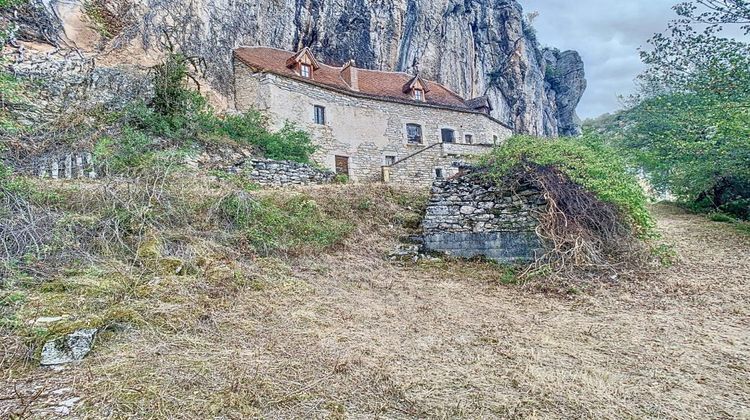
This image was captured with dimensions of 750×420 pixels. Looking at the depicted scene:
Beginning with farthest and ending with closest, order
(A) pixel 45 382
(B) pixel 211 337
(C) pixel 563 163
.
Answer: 1. (C) pixel 563 163
2. (B) pixel 211 337
3. (A) pixel 45 382

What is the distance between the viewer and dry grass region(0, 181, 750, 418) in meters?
2.15

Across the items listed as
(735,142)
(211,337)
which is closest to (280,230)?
(211,337)

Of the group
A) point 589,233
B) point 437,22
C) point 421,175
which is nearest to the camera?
point 589,233

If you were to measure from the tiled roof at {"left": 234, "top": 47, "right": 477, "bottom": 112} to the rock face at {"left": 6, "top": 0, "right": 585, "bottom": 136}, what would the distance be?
675 mm

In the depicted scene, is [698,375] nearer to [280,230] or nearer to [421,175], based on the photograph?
[280,230]

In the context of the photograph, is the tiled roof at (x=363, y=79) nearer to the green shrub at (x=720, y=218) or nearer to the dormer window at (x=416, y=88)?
the dormer window at (x=416, y=88)

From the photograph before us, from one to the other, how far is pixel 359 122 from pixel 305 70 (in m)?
3.48

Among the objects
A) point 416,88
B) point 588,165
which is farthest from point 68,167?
point 416,88

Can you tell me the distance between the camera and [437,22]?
22938 millimetres

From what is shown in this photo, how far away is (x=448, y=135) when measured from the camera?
20938mm

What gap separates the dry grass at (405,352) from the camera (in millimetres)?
2150

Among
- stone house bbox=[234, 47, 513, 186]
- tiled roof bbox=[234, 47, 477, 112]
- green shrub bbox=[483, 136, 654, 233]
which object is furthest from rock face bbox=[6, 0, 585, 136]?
green shrub bbox=[483, 136, 654, 233]

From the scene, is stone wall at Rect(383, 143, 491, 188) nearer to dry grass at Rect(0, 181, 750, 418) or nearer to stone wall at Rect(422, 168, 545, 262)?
stone wall at Rect(422, 168, 545, 262)

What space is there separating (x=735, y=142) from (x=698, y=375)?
8.48 metres
